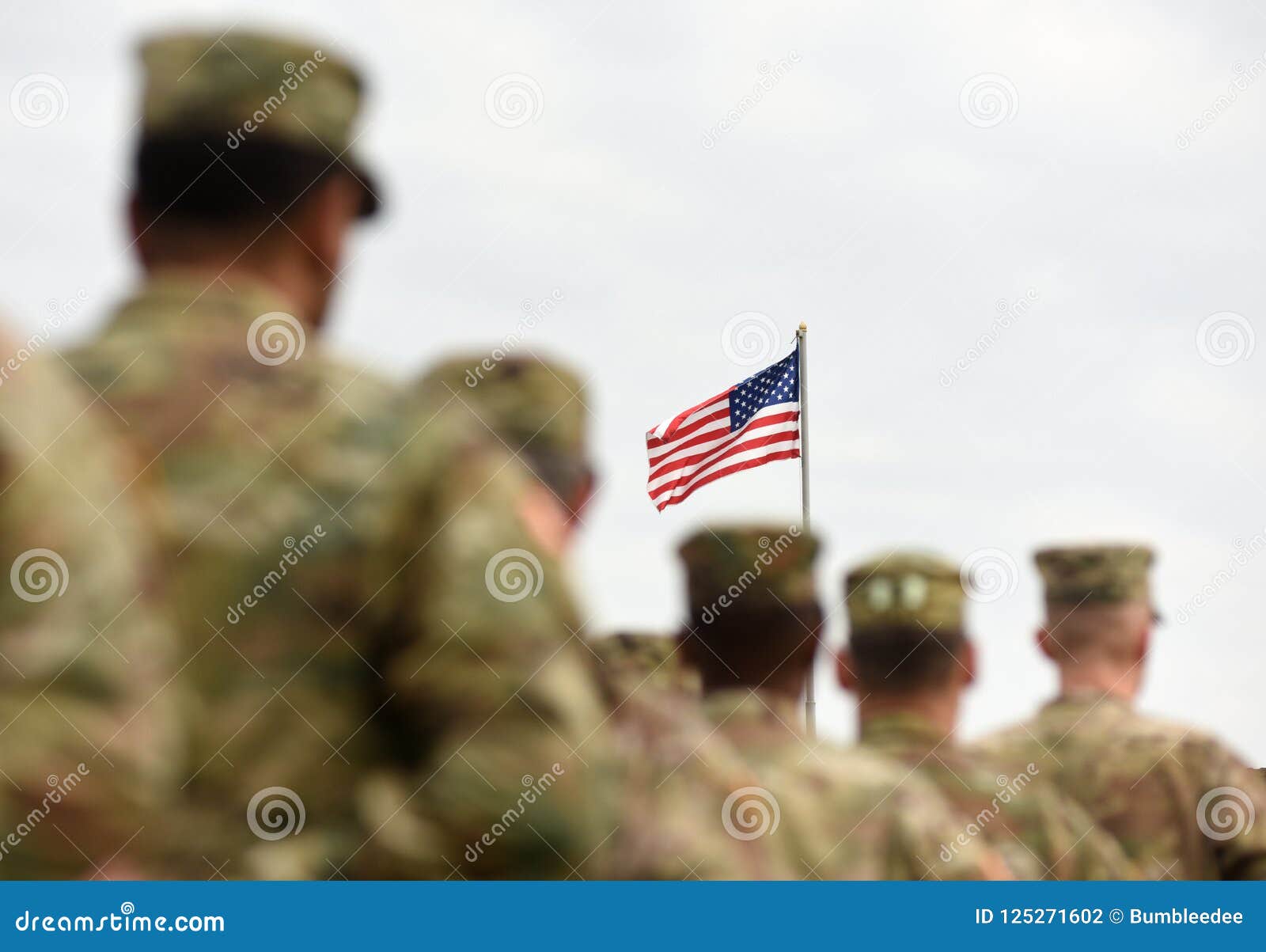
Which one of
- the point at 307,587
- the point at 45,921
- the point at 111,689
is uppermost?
the point at 307,587

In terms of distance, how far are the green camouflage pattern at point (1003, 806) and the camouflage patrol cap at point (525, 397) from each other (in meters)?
2.69

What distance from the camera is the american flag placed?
1229cm

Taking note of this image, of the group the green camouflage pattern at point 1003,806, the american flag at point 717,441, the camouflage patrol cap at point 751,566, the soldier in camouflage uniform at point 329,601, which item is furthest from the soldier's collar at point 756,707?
the american flag at point 717,441

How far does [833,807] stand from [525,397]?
75.9 inches

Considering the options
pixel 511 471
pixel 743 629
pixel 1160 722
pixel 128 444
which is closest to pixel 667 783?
pixel 743 629

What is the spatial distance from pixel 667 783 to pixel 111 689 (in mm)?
2426

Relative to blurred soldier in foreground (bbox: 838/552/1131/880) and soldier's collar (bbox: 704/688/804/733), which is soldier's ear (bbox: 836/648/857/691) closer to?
blurred soldier in foreground (bbox: 838/552/1131/880)

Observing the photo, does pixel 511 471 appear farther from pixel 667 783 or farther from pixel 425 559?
pixel 667 783

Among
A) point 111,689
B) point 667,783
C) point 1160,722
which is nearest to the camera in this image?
point 111,689

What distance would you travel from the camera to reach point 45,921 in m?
3.46

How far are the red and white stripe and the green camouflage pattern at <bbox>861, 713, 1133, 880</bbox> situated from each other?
473 cm

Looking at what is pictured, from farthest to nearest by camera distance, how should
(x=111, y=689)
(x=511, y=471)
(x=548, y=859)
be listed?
(x=511, y=471)
(x=548, y=859)
(x=111, y=689)

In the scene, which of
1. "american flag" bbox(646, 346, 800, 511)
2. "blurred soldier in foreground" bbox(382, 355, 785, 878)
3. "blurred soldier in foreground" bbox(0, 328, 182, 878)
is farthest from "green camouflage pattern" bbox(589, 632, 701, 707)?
"american flag" bbox(646, 346, 800, 511)

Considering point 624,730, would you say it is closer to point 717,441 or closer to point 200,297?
point 200,297
